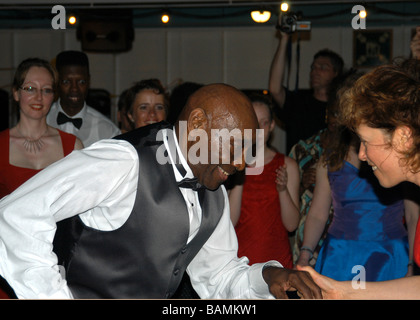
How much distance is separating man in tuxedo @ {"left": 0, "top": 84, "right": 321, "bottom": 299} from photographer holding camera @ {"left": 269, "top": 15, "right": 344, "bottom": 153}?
1.90m

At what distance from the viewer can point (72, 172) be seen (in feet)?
4.64

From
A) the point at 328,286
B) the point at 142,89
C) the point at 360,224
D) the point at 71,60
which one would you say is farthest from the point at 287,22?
the point at 328,286

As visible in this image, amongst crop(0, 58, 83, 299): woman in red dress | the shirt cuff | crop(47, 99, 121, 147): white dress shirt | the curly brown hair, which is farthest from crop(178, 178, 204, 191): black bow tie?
crop(47, 99, 121, 147): white dress shirt

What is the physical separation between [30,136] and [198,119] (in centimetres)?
137

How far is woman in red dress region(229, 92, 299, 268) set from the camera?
2770 mm

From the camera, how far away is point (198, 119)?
161 cm

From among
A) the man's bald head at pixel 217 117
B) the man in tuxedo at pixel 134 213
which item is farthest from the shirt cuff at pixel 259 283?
the man's bald head at pixel 217 117

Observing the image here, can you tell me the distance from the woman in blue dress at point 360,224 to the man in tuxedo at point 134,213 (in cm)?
81

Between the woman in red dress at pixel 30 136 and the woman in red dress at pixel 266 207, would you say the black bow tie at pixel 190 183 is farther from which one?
the woman in red dress at pixel 30 136

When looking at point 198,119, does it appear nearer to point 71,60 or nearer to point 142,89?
point 142,89

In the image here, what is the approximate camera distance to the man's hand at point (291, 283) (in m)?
1.54

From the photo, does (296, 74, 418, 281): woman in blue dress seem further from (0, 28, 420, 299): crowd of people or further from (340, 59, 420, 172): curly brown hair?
(340, 59, 420, 172): curly brown hair
